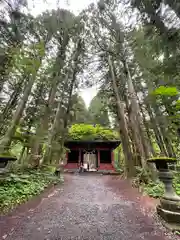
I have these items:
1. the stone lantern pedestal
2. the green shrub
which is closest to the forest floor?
the stone lantern pedestal

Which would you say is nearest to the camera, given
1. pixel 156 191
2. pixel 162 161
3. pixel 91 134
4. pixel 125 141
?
pixel 162 161

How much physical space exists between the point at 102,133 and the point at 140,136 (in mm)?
7244

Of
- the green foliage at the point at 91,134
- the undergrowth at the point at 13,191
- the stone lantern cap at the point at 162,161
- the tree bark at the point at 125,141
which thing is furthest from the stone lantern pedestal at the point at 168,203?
the green foliage at the point at 91,134

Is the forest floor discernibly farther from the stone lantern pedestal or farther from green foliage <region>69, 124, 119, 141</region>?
green foliage <region>69, 124, 119, 141</region>

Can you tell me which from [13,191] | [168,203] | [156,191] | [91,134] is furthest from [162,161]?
[91,134]

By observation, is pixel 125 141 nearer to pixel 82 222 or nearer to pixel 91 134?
pixel 82 222

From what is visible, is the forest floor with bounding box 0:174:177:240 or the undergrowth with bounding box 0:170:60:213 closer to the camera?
the forest floor with bounding box 0:174:177:240

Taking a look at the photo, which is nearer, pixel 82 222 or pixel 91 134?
pixel 82 222

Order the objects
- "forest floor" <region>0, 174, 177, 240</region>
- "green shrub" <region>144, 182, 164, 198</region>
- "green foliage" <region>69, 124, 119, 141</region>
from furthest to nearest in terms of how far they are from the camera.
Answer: "green foliage" <region>69, 124, 119, 141</region>
"green shrub" <region>144, 182, 164, 198</region>
"forest floor" <region>0, 174, 177, 240</region>

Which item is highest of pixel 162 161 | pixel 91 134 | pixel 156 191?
pixel 91 134

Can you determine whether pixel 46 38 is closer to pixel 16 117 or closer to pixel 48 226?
pixel 16 117

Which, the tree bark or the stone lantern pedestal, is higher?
the tree bark

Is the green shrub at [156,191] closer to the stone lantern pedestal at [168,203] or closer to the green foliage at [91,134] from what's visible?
the stone lantern pedestal at [168,203]

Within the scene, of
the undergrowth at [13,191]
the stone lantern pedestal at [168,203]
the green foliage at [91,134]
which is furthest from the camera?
the green foliage at [91,134]
